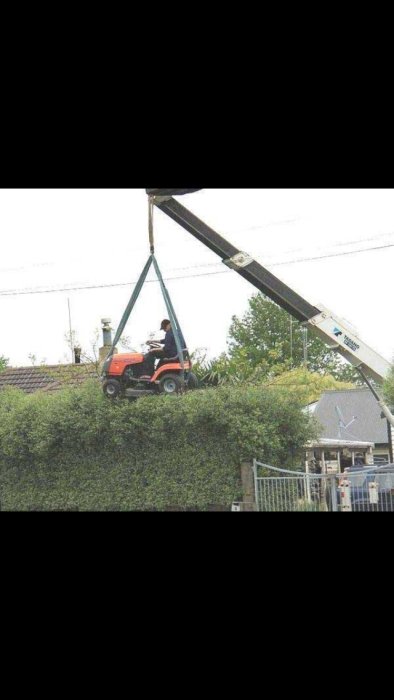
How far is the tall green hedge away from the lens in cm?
1321

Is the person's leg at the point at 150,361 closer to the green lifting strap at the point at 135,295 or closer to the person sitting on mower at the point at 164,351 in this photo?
the person sitting on mower at the point at 164,351

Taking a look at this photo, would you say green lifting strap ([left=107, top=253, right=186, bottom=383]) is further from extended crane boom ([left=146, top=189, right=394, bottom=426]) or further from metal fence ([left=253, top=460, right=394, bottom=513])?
metal fence ([left=253, top=460, right=394, bottom=513])

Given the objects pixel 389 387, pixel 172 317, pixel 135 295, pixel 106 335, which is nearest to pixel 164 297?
pixel 172 317

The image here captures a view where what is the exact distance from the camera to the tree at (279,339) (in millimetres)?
44469

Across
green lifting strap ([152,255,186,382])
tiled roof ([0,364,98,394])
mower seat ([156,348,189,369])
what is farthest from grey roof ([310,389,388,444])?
green lifting strap ([152,255,186,382])

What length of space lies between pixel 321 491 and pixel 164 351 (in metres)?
3.21

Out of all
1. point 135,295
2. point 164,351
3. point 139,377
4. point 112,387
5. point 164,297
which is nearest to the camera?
point 164,297

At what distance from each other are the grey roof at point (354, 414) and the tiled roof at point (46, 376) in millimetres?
8821

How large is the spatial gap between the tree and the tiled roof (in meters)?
24.8

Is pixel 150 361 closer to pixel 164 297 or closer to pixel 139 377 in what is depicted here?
pixel 139 377

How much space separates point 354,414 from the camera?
2650 centimetres

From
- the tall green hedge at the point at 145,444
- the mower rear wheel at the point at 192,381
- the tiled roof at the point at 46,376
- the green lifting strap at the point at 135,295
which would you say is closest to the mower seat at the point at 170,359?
the mower rear wheel at the point at 192,381
